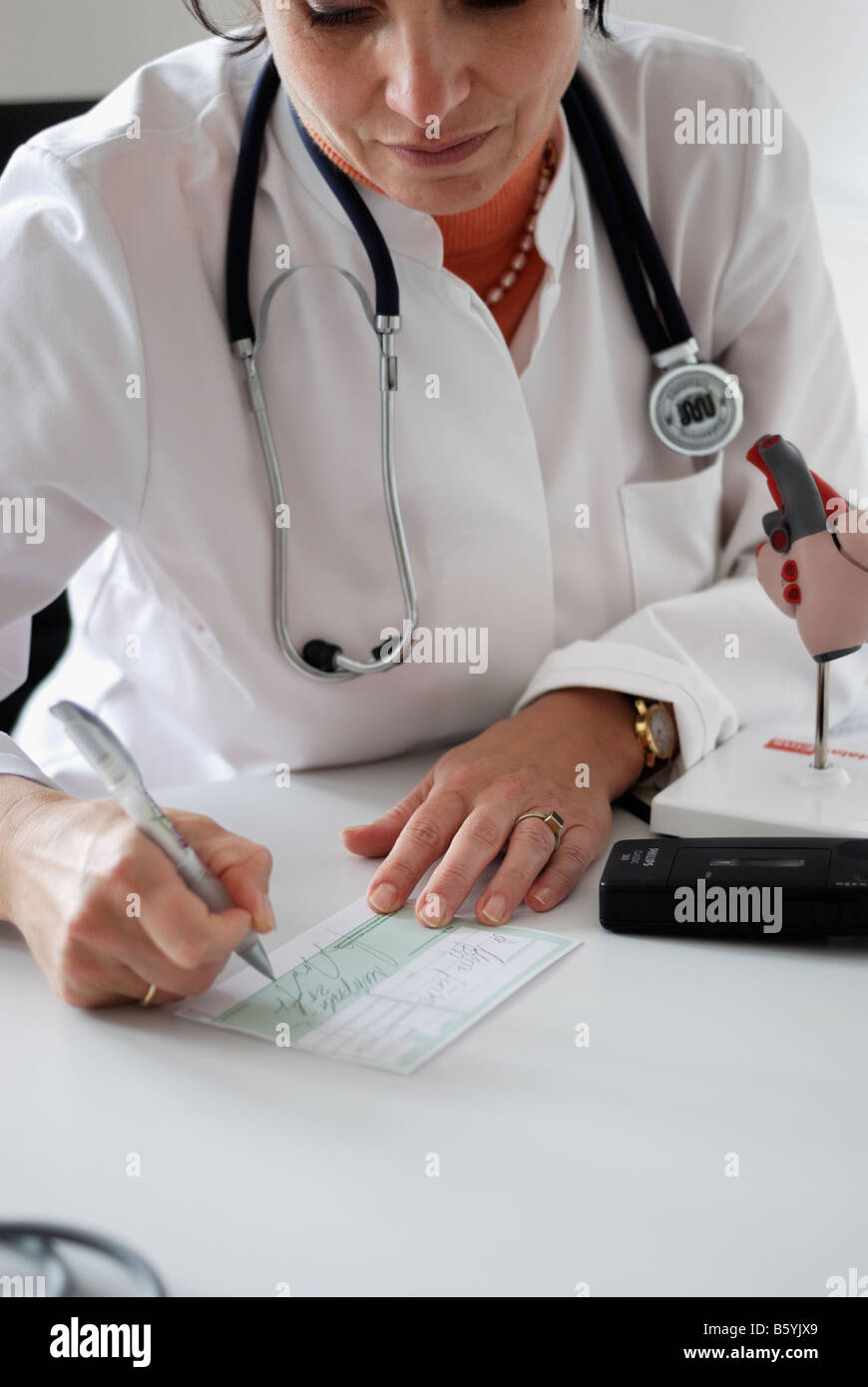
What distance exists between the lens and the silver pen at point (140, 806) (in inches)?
25.8

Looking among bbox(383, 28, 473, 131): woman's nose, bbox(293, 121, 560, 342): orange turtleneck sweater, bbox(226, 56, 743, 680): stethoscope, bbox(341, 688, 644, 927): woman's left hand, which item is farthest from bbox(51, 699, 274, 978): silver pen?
bbox(293, 121, 560, 342): orange turtleneck sweater

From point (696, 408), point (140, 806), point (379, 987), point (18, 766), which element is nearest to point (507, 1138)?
point (379, 987)

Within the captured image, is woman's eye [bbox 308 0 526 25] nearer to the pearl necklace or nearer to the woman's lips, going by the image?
the woman's lips

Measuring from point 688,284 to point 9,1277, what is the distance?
921 millimetres

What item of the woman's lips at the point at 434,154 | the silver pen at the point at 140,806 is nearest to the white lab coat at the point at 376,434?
the woman's lips at the point at 434,154

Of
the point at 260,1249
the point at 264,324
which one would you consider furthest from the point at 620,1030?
the point at 264,324

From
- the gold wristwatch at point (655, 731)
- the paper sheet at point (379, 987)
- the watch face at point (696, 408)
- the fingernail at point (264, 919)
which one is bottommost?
the paper sheet at point (379, 987)

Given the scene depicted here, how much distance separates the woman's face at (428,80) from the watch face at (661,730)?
1.26 ft

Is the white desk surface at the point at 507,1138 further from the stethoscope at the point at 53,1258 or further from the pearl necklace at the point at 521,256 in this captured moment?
the pearl necklace at the point at 521,256

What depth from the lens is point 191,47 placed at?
3.54 ft

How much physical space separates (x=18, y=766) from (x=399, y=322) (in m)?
0.41

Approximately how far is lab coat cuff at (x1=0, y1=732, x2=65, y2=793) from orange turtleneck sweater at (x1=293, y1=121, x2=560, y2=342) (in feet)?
1.63

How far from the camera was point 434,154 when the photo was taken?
90cm

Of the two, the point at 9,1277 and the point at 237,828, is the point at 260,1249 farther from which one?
the point at 237,828
